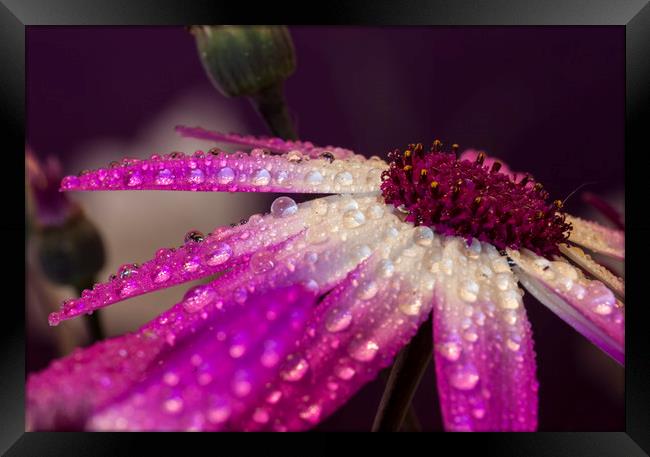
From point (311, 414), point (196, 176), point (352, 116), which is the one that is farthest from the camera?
point (352, 116)

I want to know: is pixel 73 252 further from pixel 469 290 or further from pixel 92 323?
pixel 469 290

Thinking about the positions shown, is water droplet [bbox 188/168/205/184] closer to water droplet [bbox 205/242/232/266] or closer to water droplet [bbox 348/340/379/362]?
water droplet [bbox 205/242/232/266]

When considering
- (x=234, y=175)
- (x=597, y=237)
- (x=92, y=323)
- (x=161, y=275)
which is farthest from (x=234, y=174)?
(x=597, y=237)

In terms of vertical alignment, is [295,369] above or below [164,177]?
below

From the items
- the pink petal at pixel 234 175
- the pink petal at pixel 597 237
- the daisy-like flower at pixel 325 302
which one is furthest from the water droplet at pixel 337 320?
the pink petal at pixel 597 237

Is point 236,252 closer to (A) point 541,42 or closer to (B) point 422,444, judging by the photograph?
(B) point 422,444
